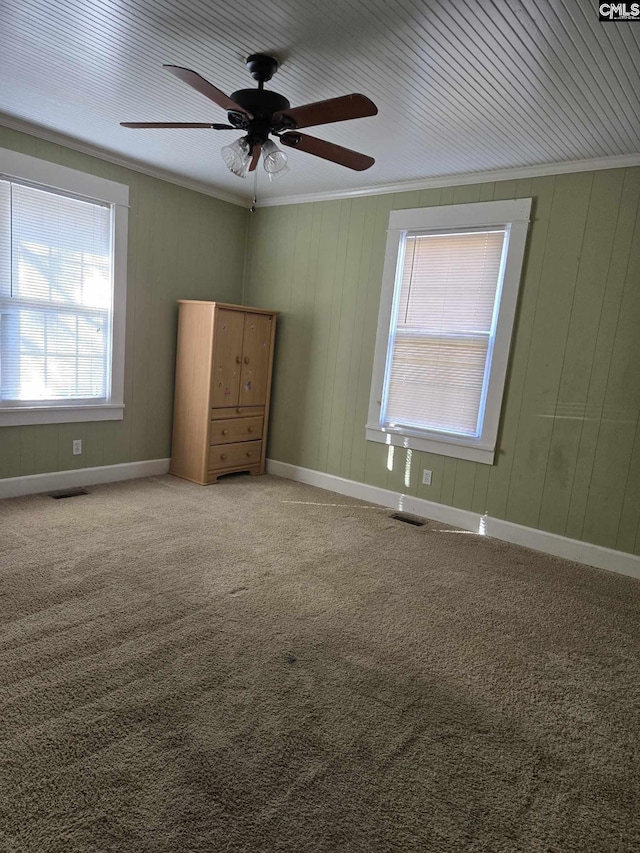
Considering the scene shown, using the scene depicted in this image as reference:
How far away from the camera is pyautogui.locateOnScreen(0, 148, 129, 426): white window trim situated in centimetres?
353

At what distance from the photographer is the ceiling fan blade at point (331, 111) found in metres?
1.99

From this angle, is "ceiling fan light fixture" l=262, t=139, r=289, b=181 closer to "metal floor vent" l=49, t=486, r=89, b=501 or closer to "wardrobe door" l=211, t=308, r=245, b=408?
"wardrobe door" l=211, t=308, r=245, b=408

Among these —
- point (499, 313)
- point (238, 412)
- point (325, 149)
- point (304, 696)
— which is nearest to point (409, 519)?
point (499, 313)

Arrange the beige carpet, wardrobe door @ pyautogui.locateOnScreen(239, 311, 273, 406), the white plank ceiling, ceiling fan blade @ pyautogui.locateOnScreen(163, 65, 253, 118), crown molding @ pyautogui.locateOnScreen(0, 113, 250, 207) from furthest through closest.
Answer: wardrobe door @ pyautogui.locateOnScreen(239, 311, 273, 406), crown molding @ pyautogui.locateOnScreen(0, 113, 250, 207), the white plank ceiling, ceiling fan blade @ pyautogui.locateOnScreen(163, 65, 253, 118), the beige carpet

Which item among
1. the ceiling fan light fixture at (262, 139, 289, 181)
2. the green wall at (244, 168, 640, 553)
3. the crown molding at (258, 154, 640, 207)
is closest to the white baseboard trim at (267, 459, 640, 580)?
the green wall at (244, 168, 640, 553)

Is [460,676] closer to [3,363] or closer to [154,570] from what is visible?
[154,570]

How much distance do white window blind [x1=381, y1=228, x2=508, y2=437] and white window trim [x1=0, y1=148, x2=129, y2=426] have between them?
2146mm

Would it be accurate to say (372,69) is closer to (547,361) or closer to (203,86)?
(203,86)

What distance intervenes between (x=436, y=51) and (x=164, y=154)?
229 cm

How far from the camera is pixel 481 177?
370 centimetres

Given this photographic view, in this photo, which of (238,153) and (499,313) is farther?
(499,313)

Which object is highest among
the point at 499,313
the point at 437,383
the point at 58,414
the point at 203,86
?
the point at 203,86

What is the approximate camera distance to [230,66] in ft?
8.31

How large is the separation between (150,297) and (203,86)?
2.56 m
